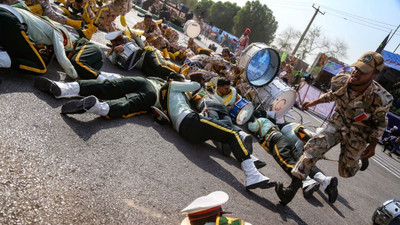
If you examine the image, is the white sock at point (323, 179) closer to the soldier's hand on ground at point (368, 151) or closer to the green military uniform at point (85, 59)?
the soldier's hand on ground at point (368, 151)

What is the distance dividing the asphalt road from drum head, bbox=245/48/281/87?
9.37ft

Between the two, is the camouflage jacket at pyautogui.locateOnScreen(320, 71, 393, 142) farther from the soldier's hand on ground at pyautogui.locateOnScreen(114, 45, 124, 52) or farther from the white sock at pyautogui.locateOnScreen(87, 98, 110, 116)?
the soldier's hand on ground at pyautogui.locateOnScreen(114, 45, 124, 52)

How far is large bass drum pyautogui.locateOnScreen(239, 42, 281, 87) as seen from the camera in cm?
561

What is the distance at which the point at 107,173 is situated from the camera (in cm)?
203

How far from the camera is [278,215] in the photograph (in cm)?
260

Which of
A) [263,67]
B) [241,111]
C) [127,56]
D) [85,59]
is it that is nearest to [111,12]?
[127,56]

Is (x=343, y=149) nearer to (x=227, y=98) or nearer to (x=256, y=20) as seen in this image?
(x=227, y=98)

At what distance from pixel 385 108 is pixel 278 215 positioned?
1.63m

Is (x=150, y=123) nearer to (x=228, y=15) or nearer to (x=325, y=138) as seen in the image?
(x=325, y=138)

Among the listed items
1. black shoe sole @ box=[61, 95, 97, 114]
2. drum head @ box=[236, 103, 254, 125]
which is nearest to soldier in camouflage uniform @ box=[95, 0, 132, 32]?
drum head @ box=[236, 103, 254, 125]

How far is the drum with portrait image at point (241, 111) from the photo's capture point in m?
4.79

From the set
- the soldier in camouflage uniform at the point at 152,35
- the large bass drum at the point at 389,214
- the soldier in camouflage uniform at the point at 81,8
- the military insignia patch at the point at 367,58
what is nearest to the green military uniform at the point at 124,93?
the military insignia patch at the point at 367,58

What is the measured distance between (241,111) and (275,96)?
1.53m

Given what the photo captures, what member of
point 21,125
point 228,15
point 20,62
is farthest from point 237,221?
point 228,15
